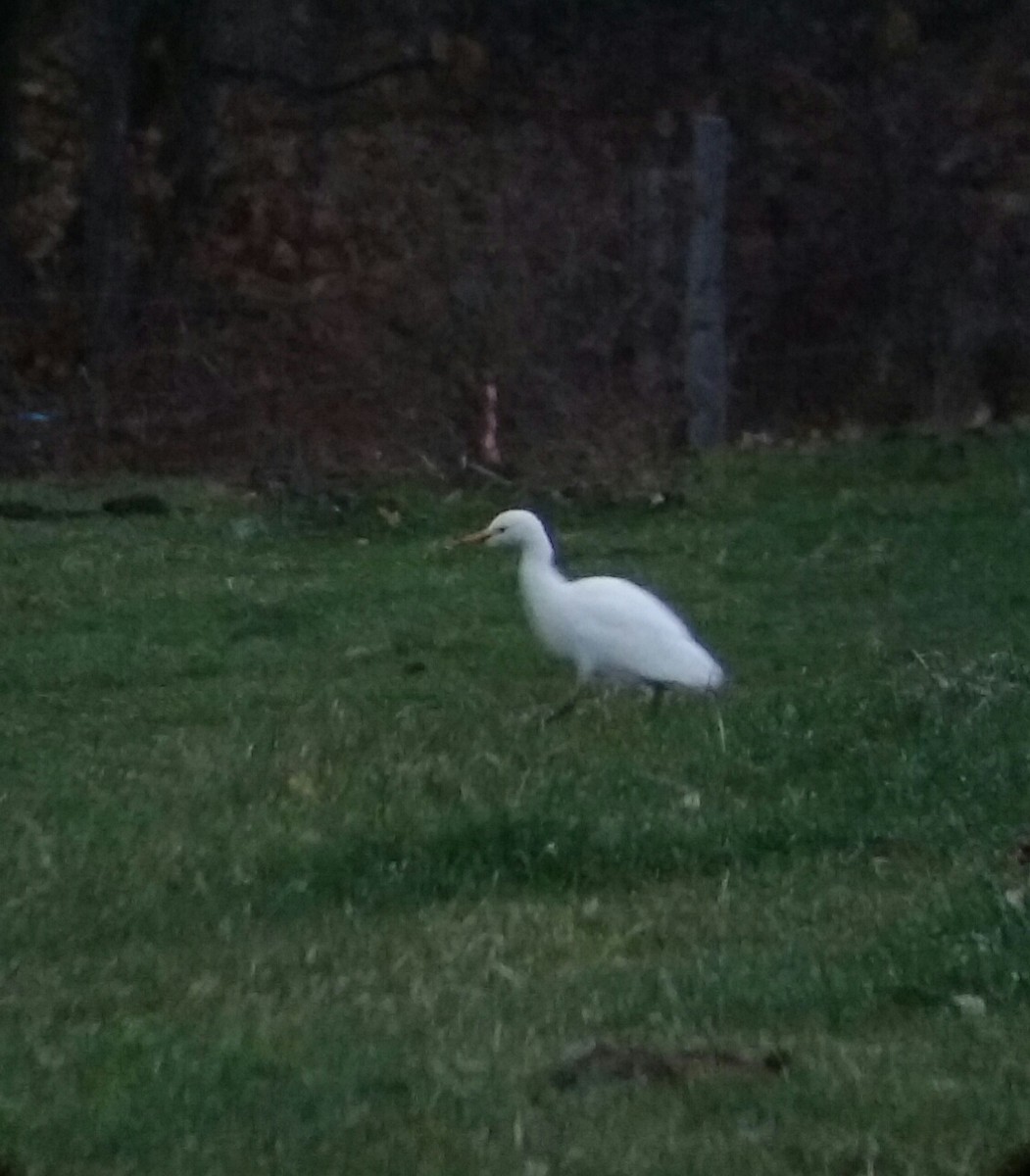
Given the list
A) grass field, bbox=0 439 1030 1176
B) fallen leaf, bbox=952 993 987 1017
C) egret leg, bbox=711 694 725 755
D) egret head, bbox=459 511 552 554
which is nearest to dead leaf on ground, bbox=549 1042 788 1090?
grass field, bbox=0 439 1030 1176

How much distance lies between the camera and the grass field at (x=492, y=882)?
5.12 metres

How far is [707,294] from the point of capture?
52.5 ft

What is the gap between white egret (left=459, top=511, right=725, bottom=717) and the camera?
9578mm

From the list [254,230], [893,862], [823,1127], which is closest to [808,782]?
[893,862]

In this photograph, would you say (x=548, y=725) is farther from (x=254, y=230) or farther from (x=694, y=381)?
(x=254, y=230)

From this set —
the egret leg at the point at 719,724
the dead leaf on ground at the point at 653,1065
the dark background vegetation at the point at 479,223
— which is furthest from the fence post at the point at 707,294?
the dead leaf on ground at the point at 653,1065

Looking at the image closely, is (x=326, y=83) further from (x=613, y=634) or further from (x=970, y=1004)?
(x=970, y=1004)

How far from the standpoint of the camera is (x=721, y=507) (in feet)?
47.1

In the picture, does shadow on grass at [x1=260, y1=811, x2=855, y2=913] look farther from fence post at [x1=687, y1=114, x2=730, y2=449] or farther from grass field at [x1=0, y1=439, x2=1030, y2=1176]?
fence post at [x1=687, y1=114, x2=730, y2=449]

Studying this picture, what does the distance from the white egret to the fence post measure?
5860 millimetres

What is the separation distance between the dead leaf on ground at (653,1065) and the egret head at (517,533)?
16.7 ft

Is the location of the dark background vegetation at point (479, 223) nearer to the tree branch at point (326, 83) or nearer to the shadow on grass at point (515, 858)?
the tree branch at point (326, 83)

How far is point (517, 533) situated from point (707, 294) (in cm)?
563

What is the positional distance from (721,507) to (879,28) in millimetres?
7452
